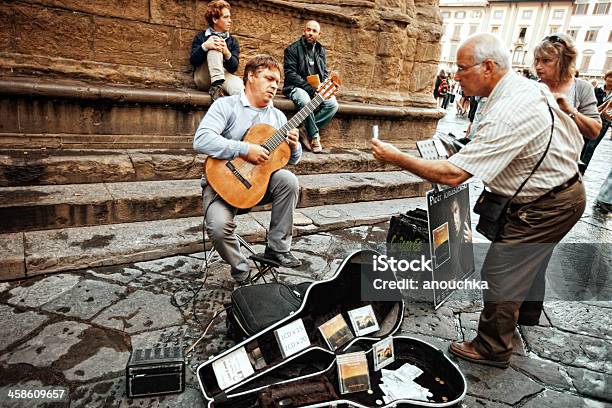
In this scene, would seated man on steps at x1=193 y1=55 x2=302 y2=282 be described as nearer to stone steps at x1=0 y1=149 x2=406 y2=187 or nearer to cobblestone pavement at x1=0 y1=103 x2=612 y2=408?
cobblestone pavement at x1=0 y1=103 x2=612 y2=408

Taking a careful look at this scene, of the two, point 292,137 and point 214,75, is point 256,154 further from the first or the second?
point 214,75

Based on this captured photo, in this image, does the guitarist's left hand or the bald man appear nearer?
the bald man

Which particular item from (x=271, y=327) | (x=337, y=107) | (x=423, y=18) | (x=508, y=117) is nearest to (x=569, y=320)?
(x=508, y=117)

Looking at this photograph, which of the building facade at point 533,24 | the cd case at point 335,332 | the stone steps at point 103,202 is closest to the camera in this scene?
the cd case at point 335,332

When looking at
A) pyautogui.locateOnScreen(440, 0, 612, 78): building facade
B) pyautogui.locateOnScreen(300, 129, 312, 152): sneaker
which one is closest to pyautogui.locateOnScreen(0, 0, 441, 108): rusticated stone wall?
pyautogui.locateOnScreen(300, 129, 312, 152): sneaker

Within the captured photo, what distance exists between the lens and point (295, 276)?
333 cm

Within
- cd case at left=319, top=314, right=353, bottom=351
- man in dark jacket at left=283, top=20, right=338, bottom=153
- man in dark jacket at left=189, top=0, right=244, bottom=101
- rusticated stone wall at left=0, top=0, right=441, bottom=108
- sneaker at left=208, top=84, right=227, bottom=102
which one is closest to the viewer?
cd case at left=319, top=314, right=353, bottom=351

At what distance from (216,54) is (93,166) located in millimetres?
2045

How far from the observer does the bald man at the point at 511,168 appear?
2.09m

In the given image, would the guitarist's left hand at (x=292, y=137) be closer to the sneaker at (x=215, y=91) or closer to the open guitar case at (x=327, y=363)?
the open guitar case at (x=327, y=363)

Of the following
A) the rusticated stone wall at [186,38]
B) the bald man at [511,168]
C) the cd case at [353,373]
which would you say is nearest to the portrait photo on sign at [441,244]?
the bald man at [511,168]

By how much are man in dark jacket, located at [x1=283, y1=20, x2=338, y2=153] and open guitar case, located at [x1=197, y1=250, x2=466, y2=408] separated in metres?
3.64

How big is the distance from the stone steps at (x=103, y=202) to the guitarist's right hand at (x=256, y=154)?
1.37 meters

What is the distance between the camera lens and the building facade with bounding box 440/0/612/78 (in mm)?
50125
